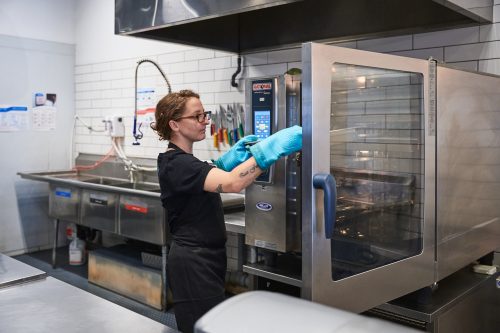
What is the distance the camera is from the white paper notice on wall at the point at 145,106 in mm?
4770

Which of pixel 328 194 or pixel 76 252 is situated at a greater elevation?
pixel 328 194

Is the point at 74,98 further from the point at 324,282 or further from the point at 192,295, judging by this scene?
the point at 324,282

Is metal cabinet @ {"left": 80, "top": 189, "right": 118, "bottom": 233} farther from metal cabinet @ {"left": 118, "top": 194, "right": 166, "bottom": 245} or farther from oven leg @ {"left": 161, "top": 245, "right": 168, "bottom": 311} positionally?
oven leg @ {"left": 161, "top": 245, "right": 168, "bottom": 311}

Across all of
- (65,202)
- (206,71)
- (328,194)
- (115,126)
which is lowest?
(65,202)

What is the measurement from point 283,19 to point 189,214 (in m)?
1.57

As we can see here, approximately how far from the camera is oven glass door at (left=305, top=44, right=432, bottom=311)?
1497 mm

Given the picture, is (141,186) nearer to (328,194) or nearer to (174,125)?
(174,125)

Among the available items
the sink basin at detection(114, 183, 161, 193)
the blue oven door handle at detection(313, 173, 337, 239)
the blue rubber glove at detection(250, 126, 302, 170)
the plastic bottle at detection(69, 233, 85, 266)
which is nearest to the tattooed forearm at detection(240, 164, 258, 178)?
the blue rubber glove at detection(250, 126, 302, 170)

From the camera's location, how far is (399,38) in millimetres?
2916

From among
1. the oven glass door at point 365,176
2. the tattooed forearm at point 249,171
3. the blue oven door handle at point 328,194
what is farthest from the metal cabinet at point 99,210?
the blue oven door handle at point 328,194

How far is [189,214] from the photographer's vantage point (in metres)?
2.19

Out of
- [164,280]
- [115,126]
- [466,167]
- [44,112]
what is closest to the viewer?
[466,167]

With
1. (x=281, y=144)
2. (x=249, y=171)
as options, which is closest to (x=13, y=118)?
(x=249, y=171)

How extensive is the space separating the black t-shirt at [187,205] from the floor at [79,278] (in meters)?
1.51
